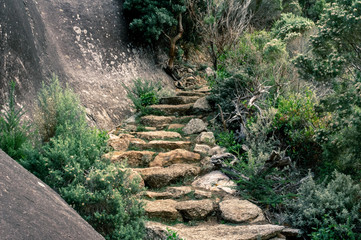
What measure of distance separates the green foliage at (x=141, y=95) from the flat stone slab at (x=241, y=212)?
3899 millimetres

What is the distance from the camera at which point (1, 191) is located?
1.94 metres

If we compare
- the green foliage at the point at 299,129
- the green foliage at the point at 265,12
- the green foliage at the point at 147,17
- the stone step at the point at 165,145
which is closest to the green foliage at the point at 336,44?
the green foliage at the point at 299,129

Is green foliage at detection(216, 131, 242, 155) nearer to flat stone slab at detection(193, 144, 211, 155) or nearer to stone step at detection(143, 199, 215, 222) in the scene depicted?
flat stone slab at detection(193, 144, 211, 155)

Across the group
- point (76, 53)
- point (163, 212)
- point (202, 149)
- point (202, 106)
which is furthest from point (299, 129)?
point (76, 53)

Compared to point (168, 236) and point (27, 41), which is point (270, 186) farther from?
point (27, 41)

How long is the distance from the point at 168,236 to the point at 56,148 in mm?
1555

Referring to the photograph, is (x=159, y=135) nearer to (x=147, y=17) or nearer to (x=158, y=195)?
(x=158, y=195)

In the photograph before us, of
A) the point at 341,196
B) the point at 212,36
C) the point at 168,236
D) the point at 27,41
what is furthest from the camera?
the point at 212,36

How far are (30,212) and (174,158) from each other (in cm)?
329

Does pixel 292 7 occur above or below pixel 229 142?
above

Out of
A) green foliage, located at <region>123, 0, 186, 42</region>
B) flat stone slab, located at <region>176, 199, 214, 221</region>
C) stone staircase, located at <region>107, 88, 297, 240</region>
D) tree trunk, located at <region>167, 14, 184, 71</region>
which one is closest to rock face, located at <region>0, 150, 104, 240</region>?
stone staircase, located at <region>107, 88, 297, 240</region>

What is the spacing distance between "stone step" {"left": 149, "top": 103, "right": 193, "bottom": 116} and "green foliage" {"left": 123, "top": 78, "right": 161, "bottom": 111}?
1.17 feet

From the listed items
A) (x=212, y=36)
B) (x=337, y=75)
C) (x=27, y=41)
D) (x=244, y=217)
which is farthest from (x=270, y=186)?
(x=212, y=36)

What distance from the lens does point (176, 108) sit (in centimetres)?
737
